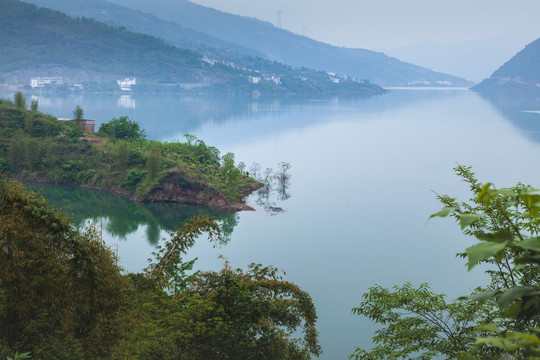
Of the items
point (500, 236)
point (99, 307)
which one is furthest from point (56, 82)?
point (500, 236)

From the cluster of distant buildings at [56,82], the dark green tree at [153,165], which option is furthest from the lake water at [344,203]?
the cluster of distant buildings at [56,82]

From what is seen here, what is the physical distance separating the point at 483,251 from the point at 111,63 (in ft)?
309

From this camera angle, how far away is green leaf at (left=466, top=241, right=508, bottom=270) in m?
1.28

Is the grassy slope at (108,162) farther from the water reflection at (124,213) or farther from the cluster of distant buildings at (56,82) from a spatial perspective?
the cluster of distant buildings at (56,82)

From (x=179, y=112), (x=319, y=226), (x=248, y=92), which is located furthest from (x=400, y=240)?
(x=248, y=92)

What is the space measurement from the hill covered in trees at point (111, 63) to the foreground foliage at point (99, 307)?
7758 cm

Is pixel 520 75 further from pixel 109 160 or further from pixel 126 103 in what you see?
pixel 109 160

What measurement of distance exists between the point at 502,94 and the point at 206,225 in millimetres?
87787

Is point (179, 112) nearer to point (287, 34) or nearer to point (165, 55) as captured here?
point (165, 55)

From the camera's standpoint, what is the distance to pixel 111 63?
8894cm

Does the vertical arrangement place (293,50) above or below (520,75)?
above

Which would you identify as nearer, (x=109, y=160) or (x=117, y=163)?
(x=117, y=163)

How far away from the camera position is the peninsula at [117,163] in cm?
2017

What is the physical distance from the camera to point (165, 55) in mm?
92562
